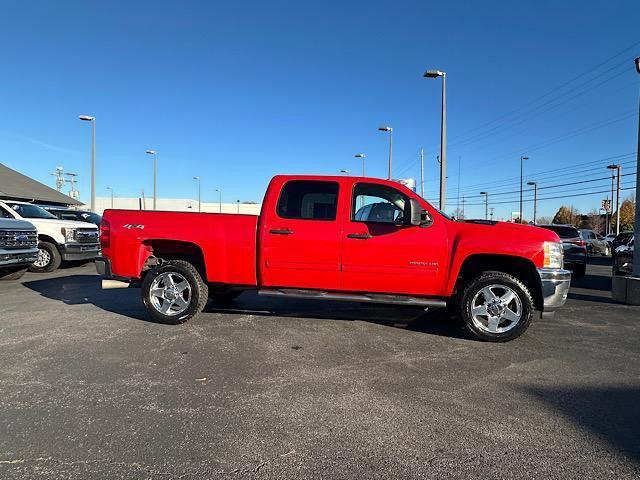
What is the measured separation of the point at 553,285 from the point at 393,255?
6.43ft

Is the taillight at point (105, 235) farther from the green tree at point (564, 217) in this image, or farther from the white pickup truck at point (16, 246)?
the green tree at point (564, 217)

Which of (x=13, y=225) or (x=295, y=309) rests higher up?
(x=13, y=225)

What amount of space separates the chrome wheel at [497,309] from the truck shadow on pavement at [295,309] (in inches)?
14.2

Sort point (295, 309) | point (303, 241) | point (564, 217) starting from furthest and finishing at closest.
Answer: point (564, 217)
point (295, 309)
point (303, 241)

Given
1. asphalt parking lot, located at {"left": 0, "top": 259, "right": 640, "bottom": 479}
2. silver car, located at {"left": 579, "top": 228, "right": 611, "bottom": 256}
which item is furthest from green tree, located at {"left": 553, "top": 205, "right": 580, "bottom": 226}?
asphalt parking lot, located at {"left": 0, "top": 259, "right": 640, "bottom": 479}

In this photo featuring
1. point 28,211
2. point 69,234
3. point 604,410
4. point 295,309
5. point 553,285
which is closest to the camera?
point 604,410

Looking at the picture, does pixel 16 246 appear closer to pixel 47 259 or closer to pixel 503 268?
pixel 47 259

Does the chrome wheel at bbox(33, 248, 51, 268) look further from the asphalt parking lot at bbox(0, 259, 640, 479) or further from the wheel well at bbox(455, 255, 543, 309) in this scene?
the wheel well at bbox(455, 255, 543, 309)

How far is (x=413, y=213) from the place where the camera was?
4.93 metres

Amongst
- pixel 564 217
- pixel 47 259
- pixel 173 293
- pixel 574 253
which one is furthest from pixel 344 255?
pixel 564 217

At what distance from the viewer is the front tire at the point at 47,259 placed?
11.0 meters

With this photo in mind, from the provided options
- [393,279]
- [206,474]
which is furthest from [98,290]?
[206,474]

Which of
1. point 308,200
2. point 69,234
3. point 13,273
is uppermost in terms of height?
point 308,200

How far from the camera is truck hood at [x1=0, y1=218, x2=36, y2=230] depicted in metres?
8.67
